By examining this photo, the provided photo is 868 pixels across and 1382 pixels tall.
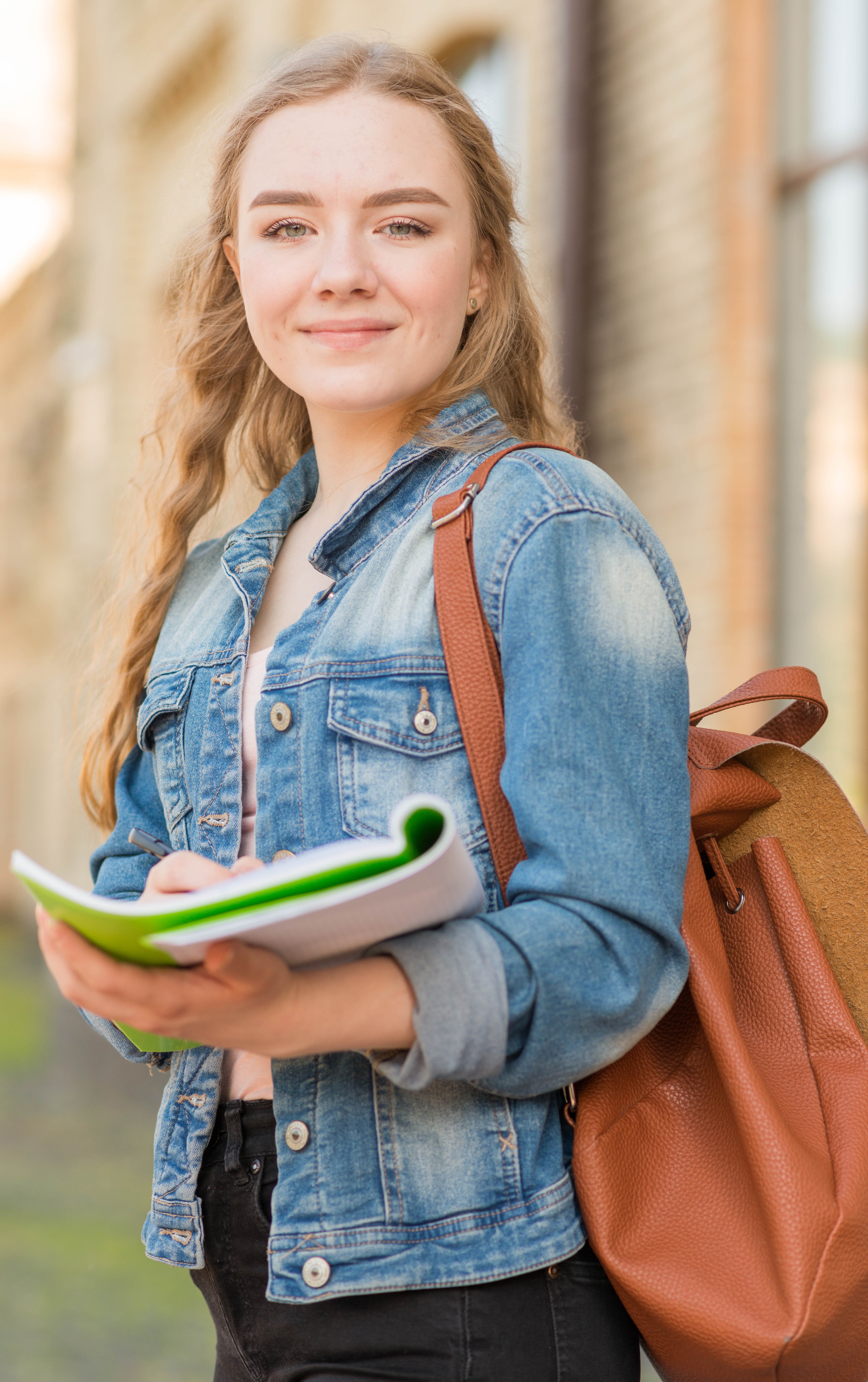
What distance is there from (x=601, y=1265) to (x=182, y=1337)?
132 inches

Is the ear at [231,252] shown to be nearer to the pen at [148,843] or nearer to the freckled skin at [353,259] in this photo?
the freckled skin at [353,259]

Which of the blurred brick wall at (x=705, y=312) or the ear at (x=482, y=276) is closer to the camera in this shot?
the ear at (x=482, y=276)

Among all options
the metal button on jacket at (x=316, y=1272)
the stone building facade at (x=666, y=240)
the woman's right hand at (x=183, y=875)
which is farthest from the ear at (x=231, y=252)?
the stone building facade at (x=666, y=240)

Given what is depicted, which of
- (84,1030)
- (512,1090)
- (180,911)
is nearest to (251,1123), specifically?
(512,1090)

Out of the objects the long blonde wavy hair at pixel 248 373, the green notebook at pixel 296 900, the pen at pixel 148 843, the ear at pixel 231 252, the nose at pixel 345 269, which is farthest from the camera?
the ear at pixel 231 252

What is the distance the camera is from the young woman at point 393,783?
1219 millimetres

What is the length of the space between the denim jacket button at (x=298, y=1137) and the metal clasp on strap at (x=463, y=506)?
596mm

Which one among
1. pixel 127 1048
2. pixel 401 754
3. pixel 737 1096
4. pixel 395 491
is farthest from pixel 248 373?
pixel 737 1096

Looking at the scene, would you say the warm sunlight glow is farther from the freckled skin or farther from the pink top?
the pink top

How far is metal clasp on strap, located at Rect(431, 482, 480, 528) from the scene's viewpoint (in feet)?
4.66

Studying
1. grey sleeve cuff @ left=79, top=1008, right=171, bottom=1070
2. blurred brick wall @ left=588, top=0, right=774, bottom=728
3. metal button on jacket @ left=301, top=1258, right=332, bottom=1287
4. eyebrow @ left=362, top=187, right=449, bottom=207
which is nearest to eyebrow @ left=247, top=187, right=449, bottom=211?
eyebrow @ left=362, top=187, right=449, bottom=207

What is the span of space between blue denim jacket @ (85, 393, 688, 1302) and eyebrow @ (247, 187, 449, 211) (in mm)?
227

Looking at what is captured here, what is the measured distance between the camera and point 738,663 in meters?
4.97

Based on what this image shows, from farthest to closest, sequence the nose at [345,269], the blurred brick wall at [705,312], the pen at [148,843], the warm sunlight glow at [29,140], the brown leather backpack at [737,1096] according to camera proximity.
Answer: the warm sunlight glow at [29,140] < the blurred brick wall at [705,312] < the nose at [345,269] < the pen at [148,843] < the brown leather backpack at [737,1096]
